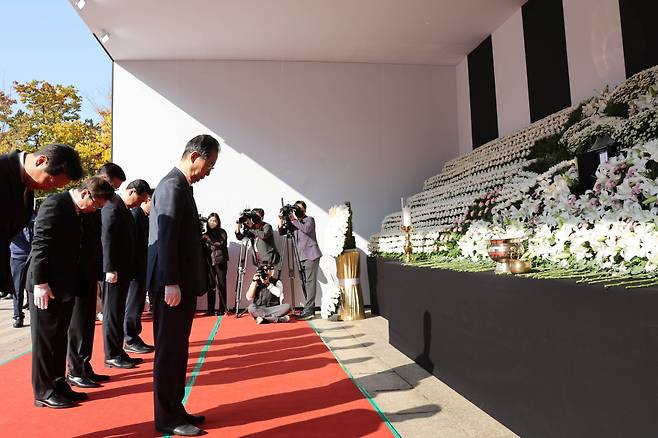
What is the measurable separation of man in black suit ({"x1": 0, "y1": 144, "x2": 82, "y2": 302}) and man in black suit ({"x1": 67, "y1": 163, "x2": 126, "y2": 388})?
3.95ft

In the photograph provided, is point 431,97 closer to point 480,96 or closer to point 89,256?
point 480,96

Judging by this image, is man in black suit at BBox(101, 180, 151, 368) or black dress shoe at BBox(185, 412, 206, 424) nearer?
black dress shoe at BBox(185, 412, 206, 424)

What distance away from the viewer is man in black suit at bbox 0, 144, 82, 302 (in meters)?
1.88

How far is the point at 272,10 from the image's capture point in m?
6.01

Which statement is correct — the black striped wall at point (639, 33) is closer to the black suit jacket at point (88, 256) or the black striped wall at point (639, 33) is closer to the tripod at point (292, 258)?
the tripod at point (292, 258)

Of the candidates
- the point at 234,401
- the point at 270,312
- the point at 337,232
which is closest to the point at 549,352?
the point at 234,401

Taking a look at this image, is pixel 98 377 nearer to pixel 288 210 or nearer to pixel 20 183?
pixel 20 183

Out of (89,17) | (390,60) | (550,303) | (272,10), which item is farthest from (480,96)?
(550,303)

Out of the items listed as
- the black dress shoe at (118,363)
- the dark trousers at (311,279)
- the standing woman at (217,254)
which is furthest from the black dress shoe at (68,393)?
the standing woman at (217,254)

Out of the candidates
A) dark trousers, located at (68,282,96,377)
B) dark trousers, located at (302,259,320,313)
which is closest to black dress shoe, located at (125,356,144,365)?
dark trousers, located at (68,282,96,377)

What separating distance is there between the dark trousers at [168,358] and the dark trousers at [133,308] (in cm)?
222

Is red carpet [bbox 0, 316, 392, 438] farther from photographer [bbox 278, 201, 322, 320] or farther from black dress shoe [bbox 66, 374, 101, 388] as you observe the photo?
photographer [bbox 278, 201, 322, 320]

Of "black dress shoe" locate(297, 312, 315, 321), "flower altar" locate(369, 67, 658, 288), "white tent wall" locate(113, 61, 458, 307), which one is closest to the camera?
"flower altar" locate(369, 67, 658, 288)

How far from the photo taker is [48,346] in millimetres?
2836
